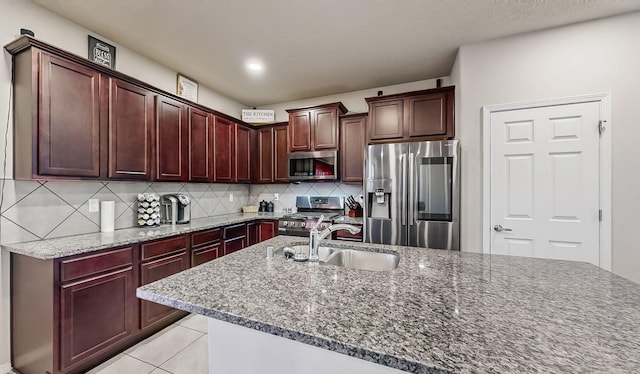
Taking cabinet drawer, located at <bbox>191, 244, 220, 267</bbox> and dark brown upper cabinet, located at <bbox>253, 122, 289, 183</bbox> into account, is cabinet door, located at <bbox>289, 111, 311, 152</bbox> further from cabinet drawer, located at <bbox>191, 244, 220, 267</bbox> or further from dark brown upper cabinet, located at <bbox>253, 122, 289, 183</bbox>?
cabinet drawer, located at <bbox>191, 244, 220, 267</bbox>

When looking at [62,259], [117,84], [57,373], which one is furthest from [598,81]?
[57,373]

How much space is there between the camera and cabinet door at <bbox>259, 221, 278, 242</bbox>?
3509 mm

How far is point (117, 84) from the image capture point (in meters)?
2.20

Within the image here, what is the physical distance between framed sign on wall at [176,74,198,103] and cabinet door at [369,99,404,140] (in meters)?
2.34

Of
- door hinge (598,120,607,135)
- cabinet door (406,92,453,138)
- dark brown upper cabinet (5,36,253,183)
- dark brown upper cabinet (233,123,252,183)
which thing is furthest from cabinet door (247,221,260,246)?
door hinge (598,120,607,135)

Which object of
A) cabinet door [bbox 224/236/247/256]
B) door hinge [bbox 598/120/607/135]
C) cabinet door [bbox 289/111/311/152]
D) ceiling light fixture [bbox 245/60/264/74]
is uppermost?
ceiling light fixture [bbox 245/60/264/74]

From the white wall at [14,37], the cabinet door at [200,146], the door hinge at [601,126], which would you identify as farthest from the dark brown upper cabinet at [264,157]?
the door hinge at [601,126]

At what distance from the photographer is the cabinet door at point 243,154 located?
3.67 metres

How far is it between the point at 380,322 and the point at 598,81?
9.62 ft

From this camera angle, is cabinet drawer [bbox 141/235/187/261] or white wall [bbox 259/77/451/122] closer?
cabinet drawer [bbox 141/235/187/261]

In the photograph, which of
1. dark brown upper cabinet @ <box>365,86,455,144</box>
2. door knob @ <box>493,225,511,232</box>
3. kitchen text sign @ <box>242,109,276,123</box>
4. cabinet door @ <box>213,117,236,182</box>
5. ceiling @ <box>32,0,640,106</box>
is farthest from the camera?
kitchen text sign @ <box>242,109,276,123</box>

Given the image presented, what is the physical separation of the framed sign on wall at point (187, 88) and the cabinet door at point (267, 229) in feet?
6.34

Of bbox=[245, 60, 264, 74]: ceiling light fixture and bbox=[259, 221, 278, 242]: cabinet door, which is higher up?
bbox=[245, 60, 264, 74]: ceiling light fixture

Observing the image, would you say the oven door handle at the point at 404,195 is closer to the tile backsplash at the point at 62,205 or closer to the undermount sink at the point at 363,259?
the undermount sink at the point at 363,259
